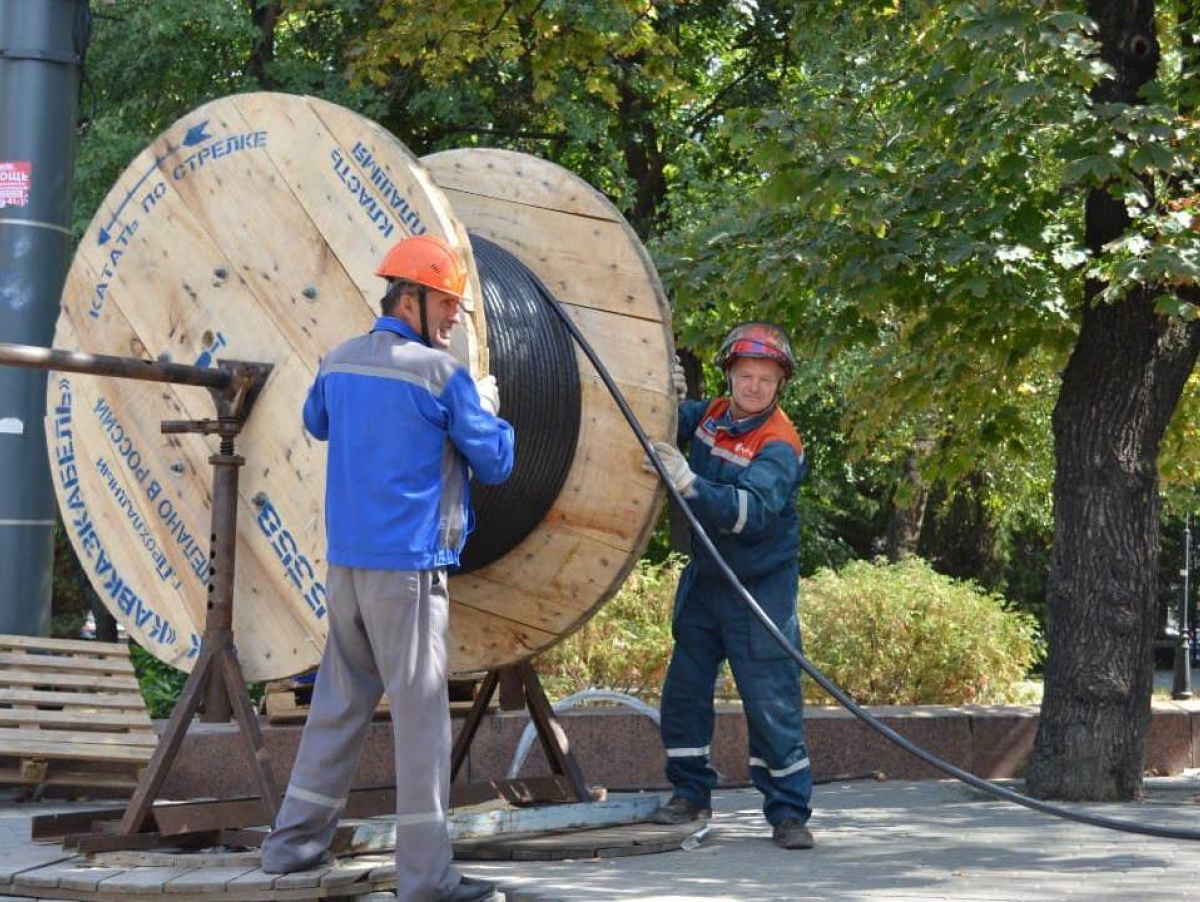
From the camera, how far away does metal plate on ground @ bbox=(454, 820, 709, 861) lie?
6.55 meters

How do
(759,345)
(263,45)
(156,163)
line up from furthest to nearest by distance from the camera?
(263,45) < (759,345) < (156,163)

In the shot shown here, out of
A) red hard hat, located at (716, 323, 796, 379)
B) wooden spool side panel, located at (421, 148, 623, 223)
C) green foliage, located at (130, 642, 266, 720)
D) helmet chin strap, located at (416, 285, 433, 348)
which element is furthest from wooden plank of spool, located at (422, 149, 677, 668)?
green foliage, located at (130, 642, 266, 720)

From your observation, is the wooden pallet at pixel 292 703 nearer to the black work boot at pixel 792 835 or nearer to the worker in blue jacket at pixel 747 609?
the worker in blue jacket at pixel 747 609

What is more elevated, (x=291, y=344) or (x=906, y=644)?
(x=291, y=344)

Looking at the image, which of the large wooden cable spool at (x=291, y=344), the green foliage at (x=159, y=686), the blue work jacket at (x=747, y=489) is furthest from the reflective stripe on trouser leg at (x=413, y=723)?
the green foliage at (x=159, y=686)

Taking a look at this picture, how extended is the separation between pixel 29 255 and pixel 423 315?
3.86m

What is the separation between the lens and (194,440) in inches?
260

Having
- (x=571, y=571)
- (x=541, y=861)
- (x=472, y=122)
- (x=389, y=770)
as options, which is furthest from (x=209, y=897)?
(x=472, y=122)

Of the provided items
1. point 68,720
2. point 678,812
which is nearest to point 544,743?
point 678,812

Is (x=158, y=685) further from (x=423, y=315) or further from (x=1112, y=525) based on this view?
(x=423, y=315)

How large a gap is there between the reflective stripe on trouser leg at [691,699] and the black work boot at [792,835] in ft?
1.34

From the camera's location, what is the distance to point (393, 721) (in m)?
5.42

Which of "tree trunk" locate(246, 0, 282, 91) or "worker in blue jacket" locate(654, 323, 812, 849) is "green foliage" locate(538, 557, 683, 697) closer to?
"worker in blue jacket" locate(654, 323, 812, 849)

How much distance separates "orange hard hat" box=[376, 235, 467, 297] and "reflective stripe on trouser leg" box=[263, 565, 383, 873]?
943 mm
